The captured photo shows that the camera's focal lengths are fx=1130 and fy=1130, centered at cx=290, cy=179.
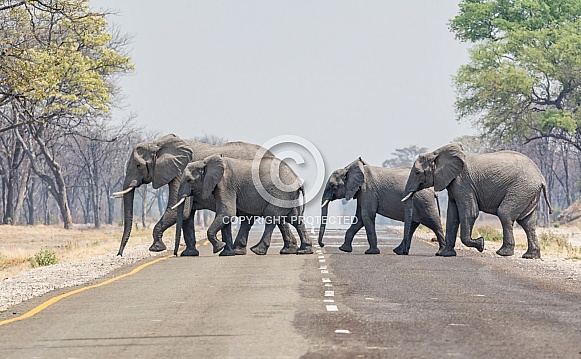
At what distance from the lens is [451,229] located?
29.7 meters

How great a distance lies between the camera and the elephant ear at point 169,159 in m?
30.8

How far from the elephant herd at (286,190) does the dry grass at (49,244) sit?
10.6ft

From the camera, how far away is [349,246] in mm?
31781

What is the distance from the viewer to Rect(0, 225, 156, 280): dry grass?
102 ft

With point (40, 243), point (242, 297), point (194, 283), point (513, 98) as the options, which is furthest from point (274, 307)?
point (513, 98)

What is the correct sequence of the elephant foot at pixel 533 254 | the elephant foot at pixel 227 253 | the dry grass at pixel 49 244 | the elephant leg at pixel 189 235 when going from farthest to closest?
the dry grass at pixel 49 244
the elephant leg at pixel 189 235
the elephant foot at pixel 227 253
the elephant foot at pixel 533 254

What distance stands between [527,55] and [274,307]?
169 ft

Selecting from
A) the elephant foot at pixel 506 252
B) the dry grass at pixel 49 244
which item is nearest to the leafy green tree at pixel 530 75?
the dry grass at pixel 49 244

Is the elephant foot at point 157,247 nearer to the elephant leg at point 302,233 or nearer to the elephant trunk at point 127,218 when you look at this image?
the elephant trunk at point 127,218

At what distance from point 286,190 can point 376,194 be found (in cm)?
298

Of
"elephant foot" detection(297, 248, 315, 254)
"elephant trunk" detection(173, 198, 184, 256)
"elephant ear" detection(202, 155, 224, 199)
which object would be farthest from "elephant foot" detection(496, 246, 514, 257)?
"elephant trunk" detection(173, 198, 184, 256)

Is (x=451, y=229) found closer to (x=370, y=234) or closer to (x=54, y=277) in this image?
(x=370, y=234)

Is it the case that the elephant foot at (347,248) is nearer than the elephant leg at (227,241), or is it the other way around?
the elephant leg at (227,241)

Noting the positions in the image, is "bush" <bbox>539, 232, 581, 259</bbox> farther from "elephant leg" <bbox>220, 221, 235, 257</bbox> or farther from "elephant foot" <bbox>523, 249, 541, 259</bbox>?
"elephant leg" <bbox>220, 221, 235, 257</bbox>
